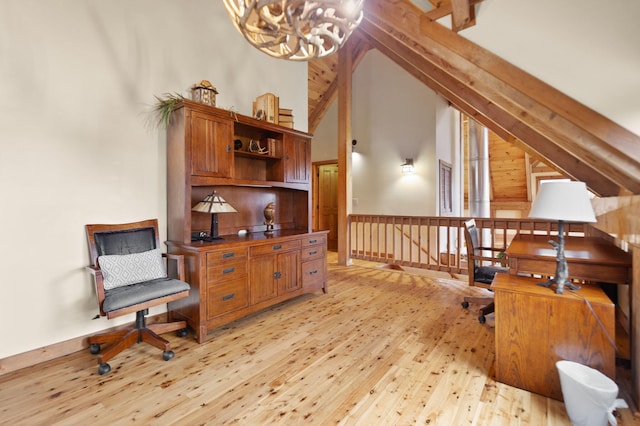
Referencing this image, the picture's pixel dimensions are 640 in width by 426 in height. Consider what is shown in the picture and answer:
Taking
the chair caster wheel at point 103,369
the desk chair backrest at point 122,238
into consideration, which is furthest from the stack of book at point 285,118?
the chair caster wheel at point 103,369

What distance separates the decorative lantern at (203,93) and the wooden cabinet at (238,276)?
1.38m

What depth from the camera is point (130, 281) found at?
2279 mm

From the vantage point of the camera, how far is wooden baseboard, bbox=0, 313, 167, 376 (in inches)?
80.4

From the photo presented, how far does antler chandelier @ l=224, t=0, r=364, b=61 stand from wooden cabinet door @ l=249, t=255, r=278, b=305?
1840 millimetres

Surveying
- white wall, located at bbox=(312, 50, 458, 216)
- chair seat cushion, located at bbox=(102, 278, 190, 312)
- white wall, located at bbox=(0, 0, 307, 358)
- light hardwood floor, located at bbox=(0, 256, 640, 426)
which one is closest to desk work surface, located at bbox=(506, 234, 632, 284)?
light hardwood floor, located at bbox=(0, 256, 640, 426)

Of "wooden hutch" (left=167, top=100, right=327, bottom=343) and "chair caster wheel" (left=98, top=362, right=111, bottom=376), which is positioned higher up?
"wooden hutch" (left=167, top=100, right=327, bottom=343)

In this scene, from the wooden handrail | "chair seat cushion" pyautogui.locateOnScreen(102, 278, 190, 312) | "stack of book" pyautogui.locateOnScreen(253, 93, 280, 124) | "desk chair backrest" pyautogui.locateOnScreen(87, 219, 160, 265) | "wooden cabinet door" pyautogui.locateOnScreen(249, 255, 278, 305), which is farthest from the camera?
the wooden handrail

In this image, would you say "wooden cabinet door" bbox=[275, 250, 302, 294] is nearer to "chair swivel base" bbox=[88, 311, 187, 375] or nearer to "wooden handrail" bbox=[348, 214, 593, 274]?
Result: "chair swivel base" bbox=[88, 311, 187, 375]

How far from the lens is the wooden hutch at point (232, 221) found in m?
2.54

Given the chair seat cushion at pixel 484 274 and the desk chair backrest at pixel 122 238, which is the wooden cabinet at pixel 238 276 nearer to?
the desk chair backrest at pixel 122 238

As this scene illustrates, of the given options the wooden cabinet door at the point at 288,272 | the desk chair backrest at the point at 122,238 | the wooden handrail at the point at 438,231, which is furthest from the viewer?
the wooden handrail at the point at 438,231

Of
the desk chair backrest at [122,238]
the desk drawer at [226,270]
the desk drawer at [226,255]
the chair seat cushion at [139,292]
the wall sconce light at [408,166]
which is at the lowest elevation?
the chair seat cushion at [139,292]

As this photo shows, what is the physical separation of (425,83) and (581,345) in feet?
15.9

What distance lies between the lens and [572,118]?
171cm
